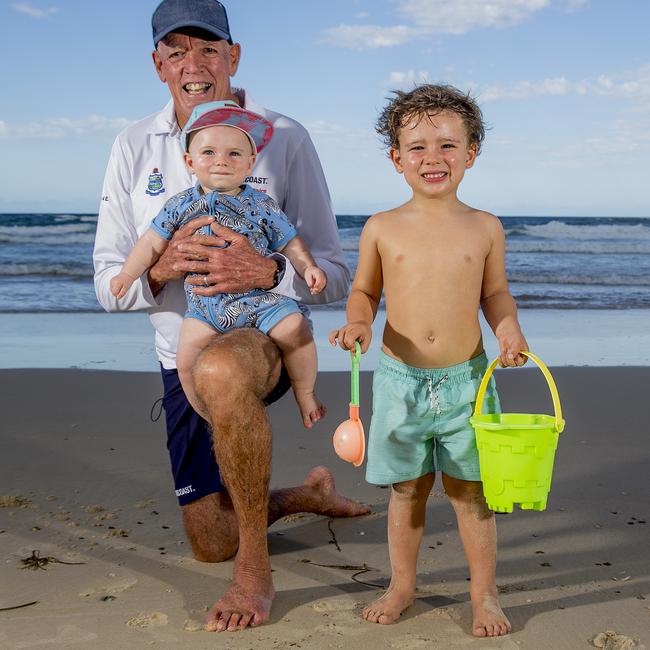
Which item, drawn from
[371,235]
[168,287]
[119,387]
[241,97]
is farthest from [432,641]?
[119,387]

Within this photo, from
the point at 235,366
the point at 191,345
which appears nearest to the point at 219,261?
the point at 191,345

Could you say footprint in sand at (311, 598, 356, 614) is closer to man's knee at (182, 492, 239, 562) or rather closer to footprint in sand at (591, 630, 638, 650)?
man's knee at (182, 492, 239, 562)

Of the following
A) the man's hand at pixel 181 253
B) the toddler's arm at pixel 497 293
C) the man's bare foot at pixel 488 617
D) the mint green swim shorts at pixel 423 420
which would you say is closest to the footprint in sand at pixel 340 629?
the man's bare foot at pixel 488 617

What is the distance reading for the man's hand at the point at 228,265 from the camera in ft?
11.3

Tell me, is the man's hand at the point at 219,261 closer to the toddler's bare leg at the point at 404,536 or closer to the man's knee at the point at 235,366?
the man's knee at the point at 235,366

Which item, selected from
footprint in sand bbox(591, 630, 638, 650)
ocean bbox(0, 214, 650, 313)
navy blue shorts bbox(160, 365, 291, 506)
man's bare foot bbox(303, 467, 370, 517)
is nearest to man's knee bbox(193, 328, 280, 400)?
navy blue shorts bbox(160, 365, 291, 506)

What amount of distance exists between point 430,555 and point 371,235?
1.32 m

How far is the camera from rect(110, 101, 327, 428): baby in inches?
137

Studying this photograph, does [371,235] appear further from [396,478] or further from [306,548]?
[306,548]

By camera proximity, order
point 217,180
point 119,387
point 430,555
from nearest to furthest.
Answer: point 217,180, point 430,555, point 119,387

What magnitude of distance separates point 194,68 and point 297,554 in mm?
1977

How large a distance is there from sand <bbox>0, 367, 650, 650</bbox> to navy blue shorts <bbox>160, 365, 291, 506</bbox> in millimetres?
223

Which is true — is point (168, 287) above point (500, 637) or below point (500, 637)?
above

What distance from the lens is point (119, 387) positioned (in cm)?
679
